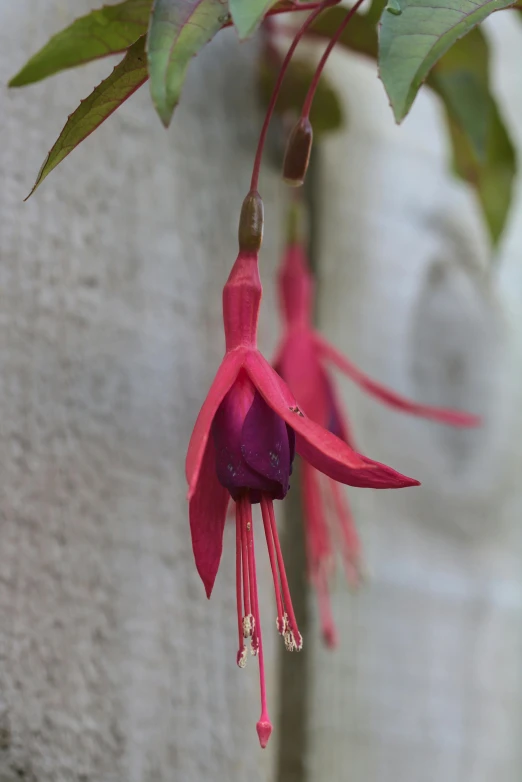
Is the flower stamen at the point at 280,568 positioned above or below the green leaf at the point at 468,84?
below

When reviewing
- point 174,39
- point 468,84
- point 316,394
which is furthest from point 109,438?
point 468,84

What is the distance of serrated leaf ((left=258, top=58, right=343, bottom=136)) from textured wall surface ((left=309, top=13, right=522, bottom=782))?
0.05 meters

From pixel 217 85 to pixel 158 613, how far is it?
404 millimetres

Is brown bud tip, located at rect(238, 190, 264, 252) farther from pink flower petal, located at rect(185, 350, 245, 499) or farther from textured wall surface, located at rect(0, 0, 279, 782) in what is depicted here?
textured wall surface, located at rect(0, 0, 279, 782)

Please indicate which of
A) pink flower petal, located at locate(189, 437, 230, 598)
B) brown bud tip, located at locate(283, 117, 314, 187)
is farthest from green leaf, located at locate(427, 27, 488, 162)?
pink flower petal, located at locate(189, 437, 230, 598)

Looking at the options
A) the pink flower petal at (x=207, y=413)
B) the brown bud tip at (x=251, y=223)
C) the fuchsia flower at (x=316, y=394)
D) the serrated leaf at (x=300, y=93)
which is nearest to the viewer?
the pink flower petal at (x=207, y=413)

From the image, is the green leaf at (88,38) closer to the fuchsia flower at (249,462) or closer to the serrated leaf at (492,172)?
the fuchsia flower at (249,462)

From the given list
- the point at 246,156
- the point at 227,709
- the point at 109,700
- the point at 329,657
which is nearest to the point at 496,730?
the point at 329,657

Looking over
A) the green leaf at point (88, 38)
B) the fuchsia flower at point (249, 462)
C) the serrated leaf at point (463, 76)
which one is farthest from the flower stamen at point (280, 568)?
the serrated leaf at point (463, 76)

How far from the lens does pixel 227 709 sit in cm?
53

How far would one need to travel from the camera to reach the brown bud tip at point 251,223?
0.36 metres

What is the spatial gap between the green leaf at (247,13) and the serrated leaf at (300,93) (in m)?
0.37

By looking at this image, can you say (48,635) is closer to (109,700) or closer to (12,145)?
(109,700)

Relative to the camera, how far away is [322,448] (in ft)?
0.95
